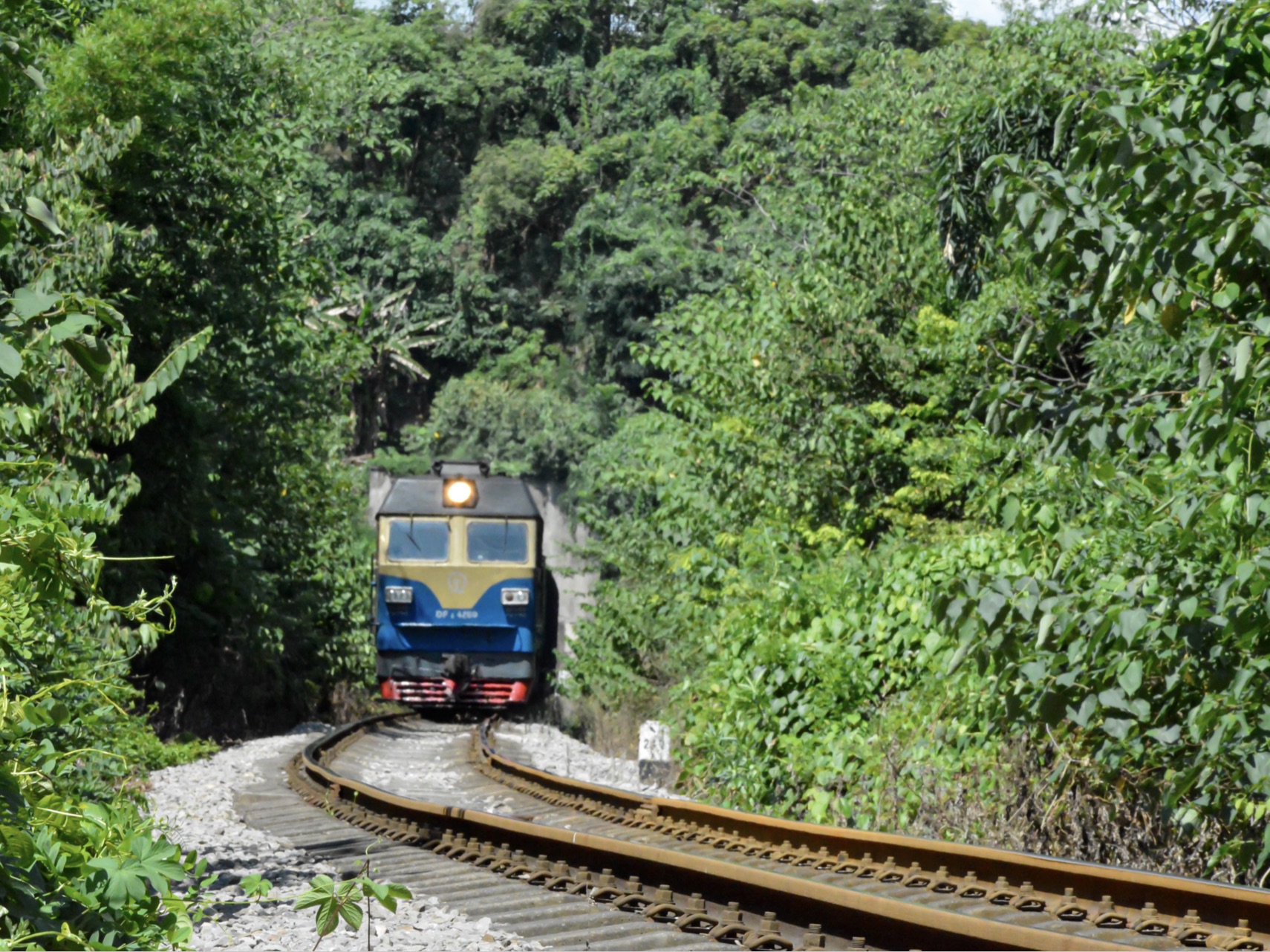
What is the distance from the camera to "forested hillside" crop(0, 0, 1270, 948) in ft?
14.3

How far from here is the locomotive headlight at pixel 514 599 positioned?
61.7ft

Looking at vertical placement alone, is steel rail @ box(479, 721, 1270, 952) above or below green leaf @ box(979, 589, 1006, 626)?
below

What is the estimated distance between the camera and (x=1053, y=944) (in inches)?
149

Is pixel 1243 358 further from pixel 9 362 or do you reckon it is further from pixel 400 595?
pixel 400 595

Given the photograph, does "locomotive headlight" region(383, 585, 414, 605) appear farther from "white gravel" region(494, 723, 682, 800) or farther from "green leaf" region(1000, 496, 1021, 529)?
"green leaf" region(1000, 496, 1021, 529)

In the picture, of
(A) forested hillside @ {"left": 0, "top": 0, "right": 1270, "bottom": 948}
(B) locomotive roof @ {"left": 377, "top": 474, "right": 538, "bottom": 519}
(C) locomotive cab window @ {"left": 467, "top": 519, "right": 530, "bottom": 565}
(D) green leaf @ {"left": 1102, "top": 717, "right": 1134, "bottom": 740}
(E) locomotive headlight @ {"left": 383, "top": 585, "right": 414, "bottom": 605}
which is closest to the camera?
(A) forested hillside @ {"left": 0, "top": 0, "right": 1270, "bottom": 948}

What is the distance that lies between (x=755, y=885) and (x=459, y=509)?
14.6m

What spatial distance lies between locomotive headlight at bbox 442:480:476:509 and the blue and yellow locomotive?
0.01m

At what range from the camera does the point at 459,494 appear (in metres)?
19.2

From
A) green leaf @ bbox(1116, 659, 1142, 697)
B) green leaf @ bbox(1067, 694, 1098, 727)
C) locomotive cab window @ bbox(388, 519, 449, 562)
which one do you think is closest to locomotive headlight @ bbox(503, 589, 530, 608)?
locomotive cab window @ bbox(388, 519, 449, 562)

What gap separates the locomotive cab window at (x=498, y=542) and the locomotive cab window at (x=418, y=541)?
1.22 feet

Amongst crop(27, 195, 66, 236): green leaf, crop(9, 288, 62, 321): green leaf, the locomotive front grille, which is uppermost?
crop(27, 195, 66, 236): green leaf

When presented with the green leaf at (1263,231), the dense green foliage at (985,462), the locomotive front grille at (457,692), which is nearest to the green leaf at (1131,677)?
the dense green foliage at (985,462)

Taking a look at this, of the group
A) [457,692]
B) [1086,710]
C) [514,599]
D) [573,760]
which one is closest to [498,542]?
[514,599]
